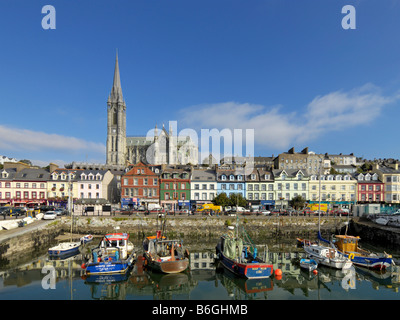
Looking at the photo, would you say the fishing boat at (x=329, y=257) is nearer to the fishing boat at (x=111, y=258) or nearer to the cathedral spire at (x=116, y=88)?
the fishing boat at (x=111, y=258)

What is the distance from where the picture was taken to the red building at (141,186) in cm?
5628

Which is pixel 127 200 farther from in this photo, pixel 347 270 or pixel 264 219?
pixel 347 270

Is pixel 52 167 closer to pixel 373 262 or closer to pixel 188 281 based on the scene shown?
pixel 188 281

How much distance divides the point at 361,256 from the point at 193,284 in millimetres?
16940

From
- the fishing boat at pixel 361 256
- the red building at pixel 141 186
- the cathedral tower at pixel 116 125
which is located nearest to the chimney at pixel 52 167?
the red building at pixel 141 186

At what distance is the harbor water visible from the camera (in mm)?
18750

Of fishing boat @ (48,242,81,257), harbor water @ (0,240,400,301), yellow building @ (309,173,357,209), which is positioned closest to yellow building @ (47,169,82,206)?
fishing boat @ (48,242,81,257)

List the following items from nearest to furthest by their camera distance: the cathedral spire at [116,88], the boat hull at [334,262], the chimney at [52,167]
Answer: the boat hull at [334,262], the chimney at [52,167], the cathedral spire at [116,88]

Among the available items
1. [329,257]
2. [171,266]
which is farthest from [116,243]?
[329,257]

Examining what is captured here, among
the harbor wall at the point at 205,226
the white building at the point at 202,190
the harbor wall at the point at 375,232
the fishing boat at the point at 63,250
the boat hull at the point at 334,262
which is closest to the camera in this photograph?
the boat hull at the point at 334,262

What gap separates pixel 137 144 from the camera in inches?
5448

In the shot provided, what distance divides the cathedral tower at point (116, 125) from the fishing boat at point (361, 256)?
4500 inches

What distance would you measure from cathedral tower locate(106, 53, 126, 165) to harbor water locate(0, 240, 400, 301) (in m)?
109

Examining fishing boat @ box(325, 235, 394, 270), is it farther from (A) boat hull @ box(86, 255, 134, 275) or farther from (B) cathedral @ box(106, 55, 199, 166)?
(B) cathedral @ box(106, 55, 199, 166)
